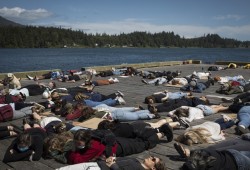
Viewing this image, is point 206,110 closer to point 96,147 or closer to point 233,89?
point 233,89

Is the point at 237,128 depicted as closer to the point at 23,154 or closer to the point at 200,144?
the point at 200,144

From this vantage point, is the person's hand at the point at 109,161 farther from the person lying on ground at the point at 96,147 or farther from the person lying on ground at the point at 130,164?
the person lying on ground at the point at 96,147

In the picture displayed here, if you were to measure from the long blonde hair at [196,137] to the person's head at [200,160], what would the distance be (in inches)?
67.9

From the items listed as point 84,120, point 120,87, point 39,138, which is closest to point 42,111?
point 84,120

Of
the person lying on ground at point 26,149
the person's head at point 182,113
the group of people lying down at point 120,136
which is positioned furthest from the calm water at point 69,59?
the person lying on ground at point 26,149

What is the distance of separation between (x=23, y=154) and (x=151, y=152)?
2.42 metres

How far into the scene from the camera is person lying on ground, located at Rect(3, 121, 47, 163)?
5980 mm

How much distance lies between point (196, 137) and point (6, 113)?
17.3 feet

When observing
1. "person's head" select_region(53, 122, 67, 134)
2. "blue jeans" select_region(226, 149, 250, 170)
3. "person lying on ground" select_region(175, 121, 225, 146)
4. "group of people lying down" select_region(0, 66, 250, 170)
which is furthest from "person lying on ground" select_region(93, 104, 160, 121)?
"blue jeans" select_region(226, 149, 250, 170)

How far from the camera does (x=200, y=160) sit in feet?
15.9

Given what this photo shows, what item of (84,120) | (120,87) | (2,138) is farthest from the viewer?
Result: (120,87)

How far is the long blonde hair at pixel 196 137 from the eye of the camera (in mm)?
6752

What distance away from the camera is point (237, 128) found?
7562mm

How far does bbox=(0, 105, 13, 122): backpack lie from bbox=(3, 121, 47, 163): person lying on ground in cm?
304
